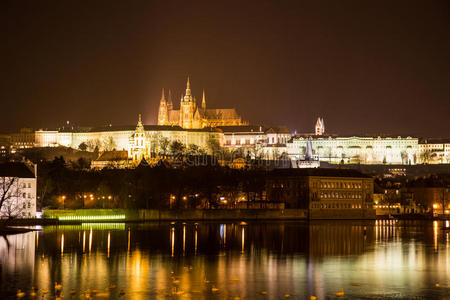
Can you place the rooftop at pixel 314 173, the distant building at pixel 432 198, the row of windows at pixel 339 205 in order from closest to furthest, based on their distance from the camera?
the row of windows at pixel 339 205
the rooftop at pixel 314 173
the distant building at pixel 432 198

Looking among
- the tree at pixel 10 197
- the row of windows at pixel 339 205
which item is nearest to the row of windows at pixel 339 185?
the row of windows at pixel 339 205

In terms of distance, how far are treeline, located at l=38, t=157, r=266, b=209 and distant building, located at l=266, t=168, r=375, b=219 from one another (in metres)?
2.52

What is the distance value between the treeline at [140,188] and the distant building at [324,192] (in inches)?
99.0

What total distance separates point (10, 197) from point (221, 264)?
25269mm

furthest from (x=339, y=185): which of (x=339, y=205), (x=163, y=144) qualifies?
(x=163, y=144)

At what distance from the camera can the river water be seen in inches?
1237

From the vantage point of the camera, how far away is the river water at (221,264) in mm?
31422

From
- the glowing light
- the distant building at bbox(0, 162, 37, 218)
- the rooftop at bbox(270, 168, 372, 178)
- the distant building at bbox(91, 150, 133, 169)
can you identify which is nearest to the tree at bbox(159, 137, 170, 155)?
the distant building at bbox(91, 150, 133, 169)

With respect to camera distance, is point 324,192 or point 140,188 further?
point 324,192

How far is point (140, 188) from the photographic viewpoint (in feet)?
268

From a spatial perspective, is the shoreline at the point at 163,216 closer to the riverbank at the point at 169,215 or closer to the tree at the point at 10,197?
the riverbank at the point at 169,215

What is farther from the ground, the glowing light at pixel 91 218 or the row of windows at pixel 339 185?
the row of windows at pixel 339 185

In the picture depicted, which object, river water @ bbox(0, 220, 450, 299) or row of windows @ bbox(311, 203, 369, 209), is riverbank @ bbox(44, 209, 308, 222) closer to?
row of windows @ bbox(311, 203, 369, 209)

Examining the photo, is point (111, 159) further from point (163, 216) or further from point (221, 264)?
point (221, 264)
